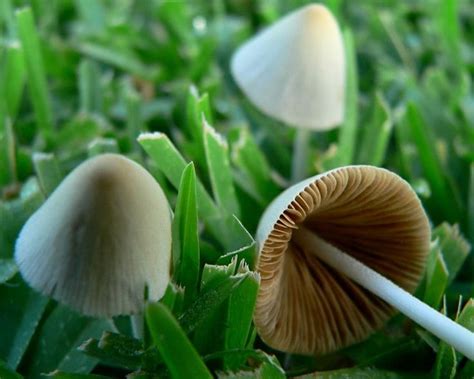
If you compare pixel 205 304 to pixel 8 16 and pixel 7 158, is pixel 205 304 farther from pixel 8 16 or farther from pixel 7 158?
pixel 8 16

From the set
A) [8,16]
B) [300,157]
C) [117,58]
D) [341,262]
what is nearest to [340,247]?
[341,262]

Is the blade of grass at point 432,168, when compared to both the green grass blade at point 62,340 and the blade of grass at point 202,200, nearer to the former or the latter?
the blade of grass at point 202,200

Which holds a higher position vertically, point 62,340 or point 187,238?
point 187,238

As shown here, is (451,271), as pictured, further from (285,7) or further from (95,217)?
(285,7)

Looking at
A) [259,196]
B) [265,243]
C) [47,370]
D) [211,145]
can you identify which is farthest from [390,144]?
[47,370]

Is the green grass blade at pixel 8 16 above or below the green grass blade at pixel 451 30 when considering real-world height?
above

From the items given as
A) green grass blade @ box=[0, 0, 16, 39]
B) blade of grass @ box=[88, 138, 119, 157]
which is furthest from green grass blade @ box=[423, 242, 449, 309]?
green grass blade @ box=[0, 0, 16, 39]

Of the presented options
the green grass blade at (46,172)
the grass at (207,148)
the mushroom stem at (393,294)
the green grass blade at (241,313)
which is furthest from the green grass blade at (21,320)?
the mushroom stem at (393,294)
